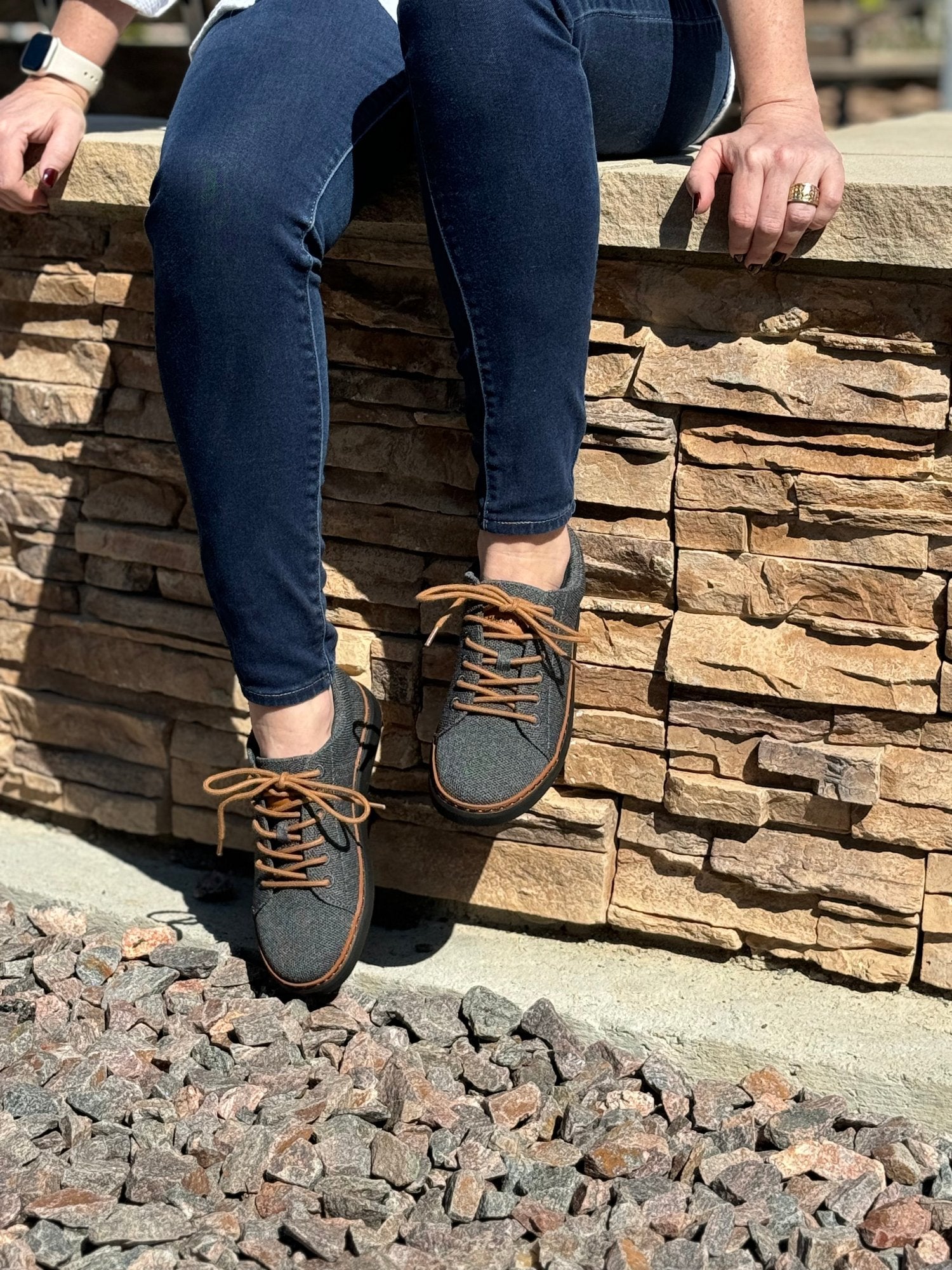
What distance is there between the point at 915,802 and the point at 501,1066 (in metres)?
0.55

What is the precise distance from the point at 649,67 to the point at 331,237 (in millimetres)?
402

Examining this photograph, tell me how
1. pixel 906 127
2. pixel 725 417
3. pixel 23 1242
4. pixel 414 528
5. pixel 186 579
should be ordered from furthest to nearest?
pixel 906 127 < pixel 186 579 < pixel 414 528 < pixel 725 417 < pixel 23 1242

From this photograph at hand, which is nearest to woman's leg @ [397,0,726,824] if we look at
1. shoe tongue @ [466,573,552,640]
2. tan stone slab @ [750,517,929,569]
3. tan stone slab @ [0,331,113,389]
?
shoe tongue @ [466,573,552,640]

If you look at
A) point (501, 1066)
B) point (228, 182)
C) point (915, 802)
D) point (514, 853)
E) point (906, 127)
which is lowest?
point (501, 1066)

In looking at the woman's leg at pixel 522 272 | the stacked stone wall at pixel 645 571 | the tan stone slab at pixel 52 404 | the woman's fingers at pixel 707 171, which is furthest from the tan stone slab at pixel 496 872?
the woman's fingers at pixel 707 171

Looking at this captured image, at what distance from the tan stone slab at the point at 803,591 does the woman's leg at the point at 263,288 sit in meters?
0.43

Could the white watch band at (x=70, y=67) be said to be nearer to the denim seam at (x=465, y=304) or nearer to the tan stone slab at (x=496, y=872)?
the denim seam at (x=465, y=304)

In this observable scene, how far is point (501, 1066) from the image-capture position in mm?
1505

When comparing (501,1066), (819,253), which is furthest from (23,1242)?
(819,253)

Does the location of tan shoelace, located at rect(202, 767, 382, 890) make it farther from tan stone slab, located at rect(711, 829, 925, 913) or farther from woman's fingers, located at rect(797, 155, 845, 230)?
woman's fingers, located at rect(797, 155, 845, 230)

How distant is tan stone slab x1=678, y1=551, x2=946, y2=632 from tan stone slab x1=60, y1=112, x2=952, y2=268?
0.33 meters

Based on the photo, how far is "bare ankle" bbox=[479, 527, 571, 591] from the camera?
1.44 metres

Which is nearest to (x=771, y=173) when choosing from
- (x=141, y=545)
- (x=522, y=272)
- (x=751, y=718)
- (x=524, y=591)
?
(x=522, y=272)

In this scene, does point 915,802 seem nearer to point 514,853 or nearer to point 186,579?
point 514,853
